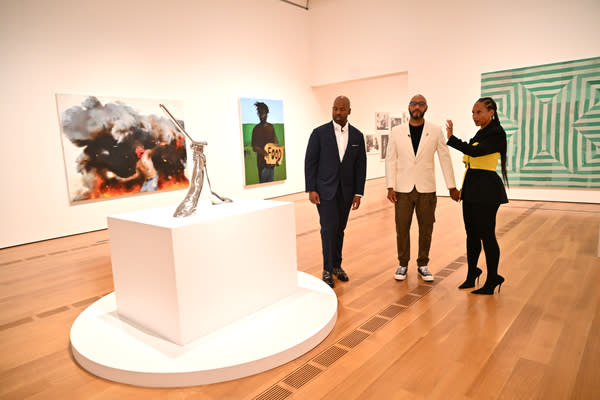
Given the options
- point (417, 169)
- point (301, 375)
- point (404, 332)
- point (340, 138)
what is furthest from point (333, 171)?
point (301, 375)

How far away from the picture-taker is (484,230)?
329 cm

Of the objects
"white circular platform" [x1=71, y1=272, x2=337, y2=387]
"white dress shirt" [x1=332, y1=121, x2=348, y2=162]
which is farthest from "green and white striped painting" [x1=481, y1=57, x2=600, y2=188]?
"white circular platform" [x1=71, y1=272, x2=337, y2=387]

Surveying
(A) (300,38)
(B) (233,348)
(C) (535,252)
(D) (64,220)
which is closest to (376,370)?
(B) (233,348)

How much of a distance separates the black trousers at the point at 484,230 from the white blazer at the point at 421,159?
0.34 m

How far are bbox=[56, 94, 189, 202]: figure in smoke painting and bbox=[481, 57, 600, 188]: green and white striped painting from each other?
6639 mm

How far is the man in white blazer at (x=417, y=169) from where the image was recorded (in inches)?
141

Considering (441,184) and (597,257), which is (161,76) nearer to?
(441,184)

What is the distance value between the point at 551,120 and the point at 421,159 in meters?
5.51

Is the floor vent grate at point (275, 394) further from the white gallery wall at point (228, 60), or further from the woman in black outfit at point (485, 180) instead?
the white gallery wall at point (228, 60)

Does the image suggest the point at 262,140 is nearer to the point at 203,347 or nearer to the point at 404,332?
the point at 404,332

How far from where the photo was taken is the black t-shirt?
3.62m

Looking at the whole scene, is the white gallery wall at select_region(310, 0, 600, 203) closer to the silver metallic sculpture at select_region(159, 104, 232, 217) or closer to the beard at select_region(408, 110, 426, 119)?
the beard at select_region(408, 110, 426, 119)

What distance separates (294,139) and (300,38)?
2.79m

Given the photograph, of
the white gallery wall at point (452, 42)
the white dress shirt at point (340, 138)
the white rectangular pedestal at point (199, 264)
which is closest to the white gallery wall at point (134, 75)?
the white gallery wall at point (452, 42)
